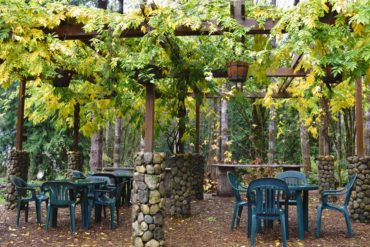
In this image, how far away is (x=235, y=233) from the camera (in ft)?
18.7

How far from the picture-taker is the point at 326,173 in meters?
8.41

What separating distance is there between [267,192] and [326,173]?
403cm

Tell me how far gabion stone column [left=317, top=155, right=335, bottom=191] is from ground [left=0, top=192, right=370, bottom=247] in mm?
1296

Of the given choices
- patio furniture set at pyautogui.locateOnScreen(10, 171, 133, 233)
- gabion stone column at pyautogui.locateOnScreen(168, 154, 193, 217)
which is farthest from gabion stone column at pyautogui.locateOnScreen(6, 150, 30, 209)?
gabion stone column at pyautogui.locateOnScreen(168, 154, 193, 217)

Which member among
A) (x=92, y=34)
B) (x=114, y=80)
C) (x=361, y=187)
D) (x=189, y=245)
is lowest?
(x=189, y=245)

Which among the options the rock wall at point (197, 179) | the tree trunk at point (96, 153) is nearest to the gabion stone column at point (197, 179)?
the rock wall at point (197, 179)

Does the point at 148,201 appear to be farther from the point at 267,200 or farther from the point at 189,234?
the point at 267,200

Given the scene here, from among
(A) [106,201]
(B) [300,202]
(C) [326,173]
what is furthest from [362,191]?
(A) [106,201]

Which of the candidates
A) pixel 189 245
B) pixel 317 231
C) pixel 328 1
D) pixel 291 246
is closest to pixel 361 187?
pixel 317 231

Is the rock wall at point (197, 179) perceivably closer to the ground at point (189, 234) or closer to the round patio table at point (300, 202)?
the ground at point (189, 234)

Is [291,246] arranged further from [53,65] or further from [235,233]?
[53,65]

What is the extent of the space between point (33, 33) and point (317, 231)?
4565 millimetres

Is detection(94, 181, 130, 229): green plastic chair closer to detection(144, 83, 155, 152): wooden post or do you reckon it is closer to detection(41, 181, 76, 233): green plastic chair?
detection(41, 181, 76, 233): green plastic chair

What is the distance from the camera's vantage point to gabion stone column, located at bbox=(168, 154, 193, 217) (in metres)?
6.89
